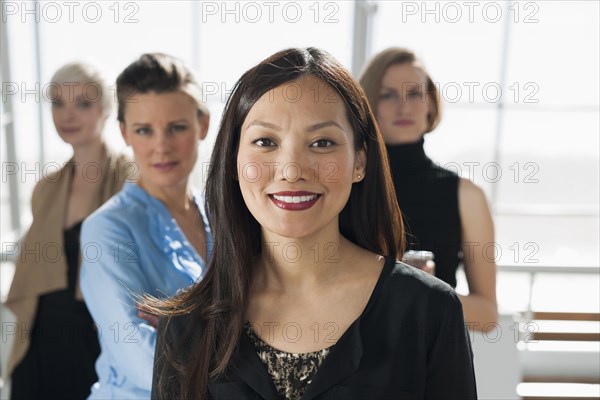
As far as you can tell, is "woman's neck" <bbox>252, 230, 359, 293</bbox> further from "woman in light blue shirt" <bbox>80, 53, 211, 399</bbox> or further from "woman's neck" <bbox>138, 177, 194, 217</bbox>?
"woman's neck" <bbox>138, 177, 194, 217</bbox>

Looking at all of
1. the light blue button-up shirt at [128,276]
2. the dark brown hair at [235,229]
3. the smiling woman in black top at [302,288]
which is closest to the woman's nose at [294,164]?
the smiling woman in black top at [302,288]

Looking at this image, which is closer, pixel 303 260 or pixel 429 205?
pixel 303 260

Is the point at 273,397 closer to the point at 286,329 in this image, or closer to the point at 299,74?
the point at 286,329

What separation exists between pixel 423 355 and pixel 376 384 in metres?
0.09

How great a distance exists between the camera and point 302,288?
4.97ft

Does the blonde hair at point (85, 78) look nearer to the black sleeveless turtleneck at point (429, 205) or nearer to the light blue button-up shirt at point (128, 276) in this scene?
the light blue button-up shirt at point (128, 276)

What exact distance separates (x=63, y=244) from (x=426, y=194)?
1415 mm

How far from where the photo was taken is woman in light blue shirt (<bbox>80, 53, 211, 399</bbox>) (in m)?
1.85

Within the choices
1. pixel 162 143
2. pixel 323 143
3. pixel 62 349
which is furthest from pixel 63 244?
pixel 323 143

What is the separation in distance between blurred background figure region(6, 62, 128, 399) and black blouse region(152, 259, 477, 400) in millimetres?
1633

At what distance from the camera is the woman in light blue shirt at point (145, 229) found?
185cm

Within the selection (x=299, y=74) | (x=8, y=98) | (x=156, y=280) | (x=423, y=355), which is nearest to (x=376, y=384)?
(x=423, y=355)

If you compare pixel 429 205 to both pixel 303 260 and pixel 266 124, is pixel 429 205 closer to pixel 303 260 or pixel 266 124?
pixel 303 260

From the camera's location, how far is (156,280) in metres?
1.95
